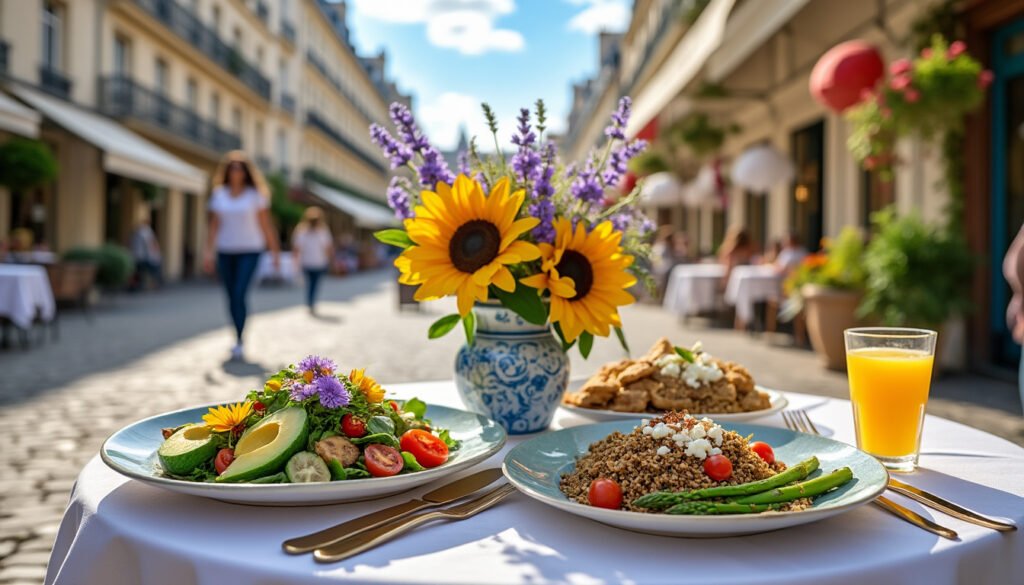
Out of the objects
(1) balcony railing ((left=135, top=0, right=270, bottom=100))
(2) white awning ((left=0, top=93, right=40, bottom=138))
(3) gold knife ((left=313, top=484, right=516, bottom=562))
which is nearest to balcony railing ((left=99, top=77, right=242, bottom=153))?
(1) balcony railing ((left=135, top=0, right=270, bottom=100))

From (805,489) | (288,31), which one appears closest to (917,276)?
(805,489)

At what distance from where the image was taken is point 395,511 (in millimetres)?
1003

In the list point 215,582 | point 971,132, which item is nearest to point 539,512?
point 215,582

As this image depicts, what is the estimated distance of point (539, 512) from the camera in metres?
1.04

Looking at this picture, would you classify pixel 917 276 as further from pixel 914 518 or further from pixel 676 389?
pixel 914 518

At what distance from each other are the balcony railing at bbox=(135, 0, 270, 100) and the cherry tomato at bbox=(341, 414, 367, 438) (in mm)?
20750

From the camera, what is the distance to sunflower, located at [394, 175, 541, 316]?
51.3 inches

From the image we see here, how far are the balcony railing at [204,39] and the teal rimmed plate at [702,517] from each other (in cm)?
2079

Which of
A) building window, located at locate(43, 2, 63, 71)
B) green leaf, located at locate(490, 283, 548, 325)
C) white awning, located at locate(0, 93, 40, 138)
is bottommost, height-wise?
→ green leaf, located at locate(490, 283, 548, 325)

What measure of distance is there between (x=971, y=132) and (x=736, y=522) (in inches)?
273

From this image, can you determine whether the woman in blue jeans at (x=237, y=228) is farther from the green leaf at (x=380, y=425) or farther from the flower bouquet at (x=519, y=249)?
the green leaf at (x=380, y=425)

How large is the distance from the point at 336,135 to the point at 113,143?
87.8 feet

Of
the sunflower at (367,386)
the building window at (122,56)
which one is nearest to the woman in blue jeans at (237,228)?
the sunflower at (367,386)

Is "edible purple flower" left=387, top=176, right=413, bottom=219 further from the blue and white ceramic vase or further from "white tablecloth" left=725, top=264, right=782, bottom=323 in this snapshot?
→ "white tablecloth" left=725, top=264, right=782, bottom=323
